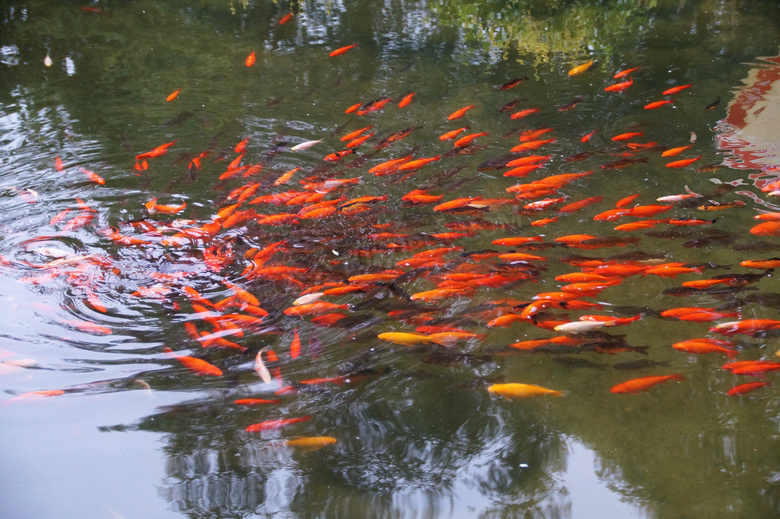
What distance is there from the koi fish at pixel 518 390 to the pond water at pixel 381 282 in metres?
0.04

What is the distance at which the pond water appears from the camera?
9.38 ft

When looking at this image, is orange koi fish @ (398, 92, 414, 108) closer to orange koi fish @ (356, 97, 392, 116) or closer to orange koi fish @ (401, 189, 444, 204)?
orange koi fish @ (356, 97, 392, 116)

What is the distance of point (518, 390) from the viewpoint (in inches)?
126

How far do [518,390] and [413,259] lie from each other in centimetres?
135

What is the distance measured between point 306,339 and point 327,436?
0.79 metres

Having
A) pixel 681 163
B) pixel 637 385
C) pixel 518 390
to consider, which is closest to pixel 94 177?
pixel 518 390

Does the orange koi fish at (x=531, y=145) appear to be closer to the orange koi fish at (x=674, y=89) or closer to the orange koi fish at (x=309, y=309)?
the orange koi fish at (x=674, y=89)

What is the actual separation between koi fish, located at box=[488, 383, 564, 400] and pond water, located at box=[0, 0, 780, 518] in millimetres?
44

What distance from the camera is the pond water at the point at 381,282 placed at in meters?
2.86

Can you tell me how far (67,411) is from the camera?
10.3ft

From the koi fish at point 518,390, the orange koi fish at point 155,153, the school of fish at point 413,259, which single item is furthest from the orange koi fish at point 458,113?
the koi fish at point 518,390

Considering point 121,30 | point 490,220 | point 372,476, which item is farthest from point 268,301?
point 121,30

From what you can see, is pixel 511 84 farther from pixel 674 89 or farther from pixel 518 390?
pixel 518 390

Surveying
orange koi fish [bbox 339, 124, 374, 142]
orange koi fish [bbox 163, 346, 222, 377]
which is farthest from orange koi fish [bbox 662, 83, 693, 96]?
orange koi fish [bbox 163, 346, 222, 377]
